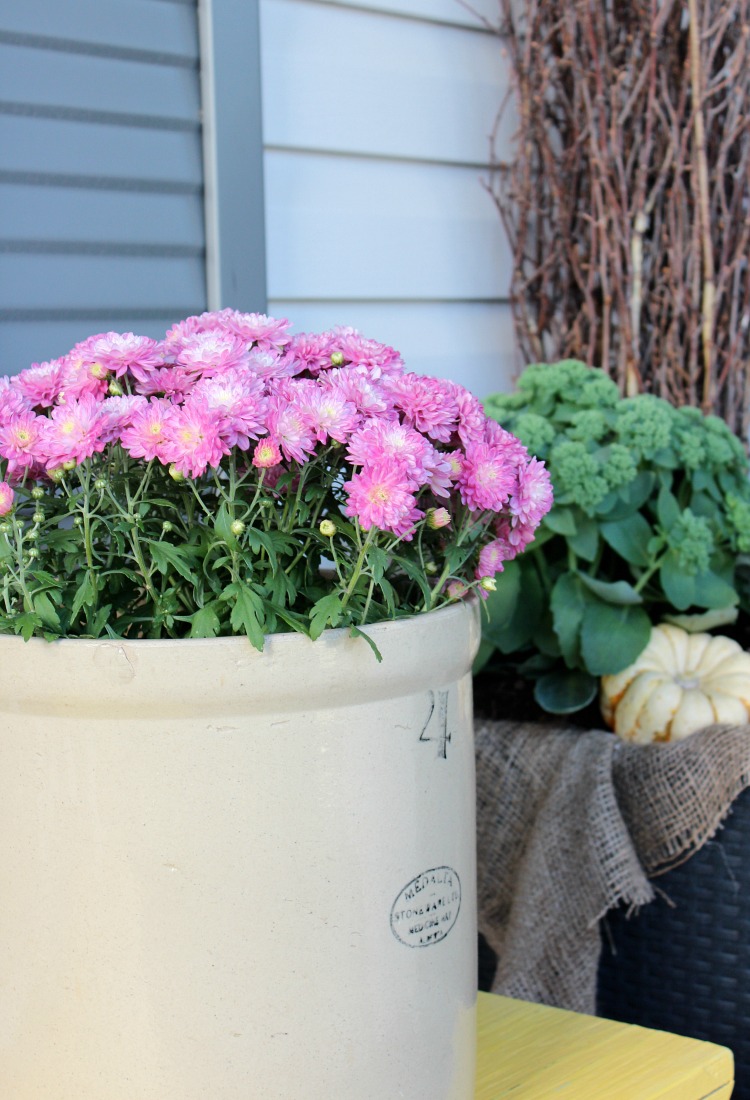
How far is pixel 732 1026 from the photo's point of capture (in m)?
1.35

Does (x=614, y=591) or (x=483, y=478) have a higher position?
(x=483, y=478)

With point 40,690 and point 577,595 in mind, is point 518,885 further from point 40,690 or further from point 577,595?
point 40,690

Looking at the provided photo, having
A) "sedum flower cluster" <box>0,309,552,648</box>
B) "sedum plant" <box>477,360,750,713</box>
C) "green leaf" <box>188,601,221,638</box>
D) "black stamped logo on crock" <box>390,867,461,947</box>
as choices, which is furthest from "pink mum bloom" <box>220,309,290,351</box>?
"sedum plant" <box>477,360,750,713</box>

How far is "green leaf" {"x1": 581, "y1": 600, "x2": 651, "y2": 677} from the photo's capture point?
1.54 meters

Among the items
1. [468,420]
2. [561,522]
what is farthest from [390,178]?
[468,420]

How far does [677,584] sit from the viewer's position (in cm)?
158

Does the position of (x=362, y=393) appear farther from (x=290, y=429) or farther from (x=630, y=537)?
(x=630, y=537)

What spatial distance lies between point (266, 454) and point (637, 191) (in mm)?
1372

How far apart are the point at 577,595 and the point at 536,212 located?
0.68 meters

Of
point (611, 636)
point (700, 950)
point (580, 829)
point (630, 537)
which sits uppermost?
point (630, 537)

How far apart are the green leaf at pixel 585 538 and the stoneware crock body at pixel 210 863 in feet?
2.86

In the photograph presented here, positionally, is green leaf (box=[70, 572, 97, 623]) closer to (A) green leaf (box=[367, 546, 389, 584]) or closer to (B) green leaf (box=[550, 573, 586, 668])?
(A) green leaf (box=[367, 546, 389, 584])

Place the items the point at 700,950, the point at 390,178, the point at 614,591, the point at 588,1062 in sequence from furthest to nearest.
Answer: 1. the point at 390,178
2. the point at 614,591
3. the point at 700,950
4. the point at 588,1062

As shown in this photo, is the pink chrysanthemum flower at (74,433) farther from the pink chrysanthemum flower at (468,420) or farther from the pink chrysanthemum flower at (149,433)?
the pink chrysanthemum flower at (468,420)
